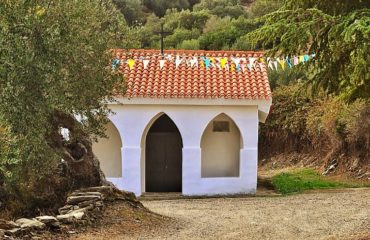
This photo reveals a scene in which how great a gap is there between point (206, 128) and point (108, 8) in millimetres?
7971

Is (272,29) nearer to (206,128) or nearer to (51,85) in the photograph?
(51,85)

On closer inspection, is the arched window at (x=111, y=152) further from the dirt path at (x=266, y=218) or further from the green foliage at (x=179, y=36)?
the green foliage at (x=179, y=36)

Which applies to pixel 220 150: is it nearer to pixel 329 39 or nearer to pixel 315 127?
pixel 315 127

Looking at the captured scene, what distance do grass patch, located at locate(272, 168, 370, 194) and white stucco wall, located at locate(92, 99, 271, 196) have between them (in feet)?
4.26

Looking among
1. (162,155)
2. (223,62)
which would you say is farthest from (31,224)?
(223,62)

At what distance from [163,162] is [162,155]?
9.2 inches

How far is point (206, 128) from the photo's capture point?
56.6 feet

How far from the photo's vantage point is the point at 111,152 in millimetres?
17266

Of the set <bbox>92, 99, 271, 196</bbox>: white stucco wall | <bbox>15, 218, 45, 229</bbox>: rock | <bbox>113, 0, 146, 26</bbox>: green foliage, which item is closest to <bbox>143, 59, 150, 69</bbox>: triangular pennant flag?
<bbox>92, 99, 271, 196</bbox>: white stucco wall

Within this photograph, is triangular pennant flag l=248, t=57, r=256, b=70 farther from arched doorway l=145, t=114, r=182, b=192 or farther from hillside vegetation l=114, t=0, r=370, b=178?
arched doorway l=145, t=114, r=182, b=192

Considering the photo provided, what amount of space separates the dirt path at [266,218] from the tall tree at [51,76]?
5.49 feet

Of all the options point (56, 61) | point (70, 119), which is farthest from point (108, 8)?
point (56, 61)

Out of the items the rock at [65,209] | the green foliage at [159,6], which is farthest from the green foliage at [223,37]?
the rock at [65,209]

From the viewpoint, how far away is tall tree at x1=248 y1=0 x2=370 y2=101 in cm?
641
